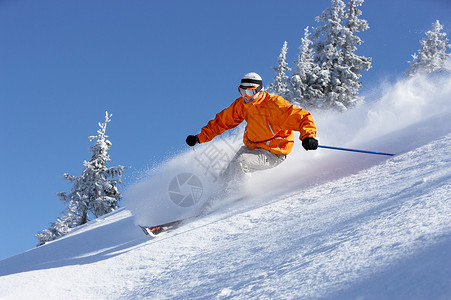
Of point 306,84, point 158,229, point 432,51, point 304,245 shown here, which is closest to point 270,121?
point 158,229

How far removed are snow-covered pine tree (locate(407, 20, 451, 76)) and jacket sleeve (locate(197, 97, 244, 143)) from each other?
31.1 metres

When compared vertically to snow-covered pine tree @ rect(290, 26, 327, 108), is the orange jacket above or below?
below

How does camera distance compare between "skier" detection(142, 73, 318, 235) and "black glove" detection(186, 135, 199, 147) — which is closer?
"skier" detection(142, 73, 318, 235)

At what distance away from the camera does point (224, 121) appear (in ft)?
19.9

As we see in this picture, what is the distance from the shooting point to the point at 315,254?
2059mm

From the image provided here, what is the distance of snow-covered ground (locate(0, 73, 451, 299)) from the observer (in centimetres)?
159

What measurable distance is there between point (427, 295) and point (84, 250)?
4.61 m

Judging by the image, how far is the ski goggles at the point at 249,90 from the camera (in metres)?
5.33

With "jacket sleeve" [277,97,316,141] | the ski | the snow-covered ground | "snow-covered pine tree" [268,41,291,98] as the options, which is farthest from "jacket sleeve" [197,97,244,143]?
"snow-covered pine tree" [268,41,291,98]

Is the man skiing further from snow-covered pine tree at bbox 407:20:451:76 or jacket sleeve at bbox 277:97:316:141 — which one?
snow-covered pine tree at bbox 407:20:451:76

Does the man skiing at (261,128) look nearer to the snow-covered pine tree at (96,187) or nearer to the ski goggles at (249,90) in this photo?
the ski goggles at (249,90)

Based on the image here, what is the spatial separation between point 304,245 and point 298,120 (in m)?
2.93

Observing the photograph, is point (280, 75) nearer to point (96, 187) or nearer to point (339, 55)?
point (339, 55)

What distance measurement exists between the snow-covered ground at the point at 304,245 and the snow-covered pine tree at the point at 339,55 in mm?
16283
